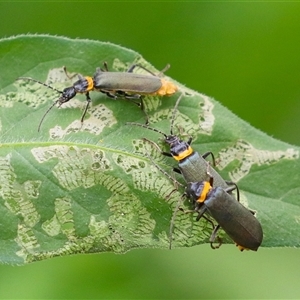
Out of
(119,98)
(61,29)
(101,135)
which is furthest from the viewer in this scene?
(61,29)

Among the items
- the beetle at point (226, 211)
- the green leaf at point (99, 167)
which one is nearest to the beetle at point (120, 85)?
the green leaf at point (99, 167)

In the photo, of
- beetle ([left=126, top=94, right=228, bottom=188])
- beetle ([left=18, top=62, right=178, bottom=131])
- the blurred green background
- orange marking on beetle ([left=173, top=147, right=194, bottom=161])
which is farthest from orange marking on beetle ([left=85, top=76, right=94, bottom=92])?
the blurred green background

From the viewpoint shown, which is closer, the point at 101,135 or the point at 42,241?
the point at 42,241

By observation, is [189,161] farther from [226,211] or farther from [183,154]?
[226,211]

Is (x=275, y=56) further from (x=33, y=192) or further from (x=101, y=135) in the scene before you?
(x=33, y=192)

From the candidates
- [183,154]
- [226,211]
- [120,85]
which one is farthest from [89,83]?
[226,211]

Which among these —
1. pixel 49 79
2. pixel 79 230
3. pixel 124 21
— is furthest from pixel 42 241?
pixel 124 21

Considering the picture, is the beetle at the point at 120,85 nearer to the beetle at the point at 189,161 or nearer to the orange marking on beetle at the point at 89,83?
the orange marking on beetle at the point at 89,83
